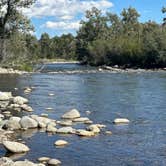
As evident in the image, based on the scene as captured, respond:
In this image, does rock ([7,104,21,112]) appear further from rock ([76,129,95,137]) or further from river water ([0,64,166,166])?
rock ([76,129,95,137])

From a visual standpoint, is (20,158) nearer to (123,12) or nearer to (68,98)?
(68,98)

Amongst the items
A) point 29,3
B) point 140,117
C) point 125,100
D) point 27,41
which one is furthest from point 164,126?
point 27,41

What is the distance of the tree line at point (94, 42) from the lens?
74062 mm

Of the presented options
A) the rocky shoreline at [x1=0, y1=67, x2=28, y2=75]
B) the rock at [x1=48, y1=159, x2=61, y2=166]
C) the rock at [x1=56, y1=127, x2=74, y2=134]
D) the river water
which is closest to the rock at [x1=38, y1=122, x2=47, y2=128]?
the river water

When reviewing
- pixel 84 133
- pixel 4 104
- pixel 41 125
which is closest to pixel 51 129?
pixel 41 125

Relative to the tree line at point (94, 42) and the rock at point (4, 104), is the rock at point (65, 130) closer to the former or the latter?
the rock at point (4, 104)

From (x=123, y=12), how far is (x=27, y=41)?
7528 centimetres

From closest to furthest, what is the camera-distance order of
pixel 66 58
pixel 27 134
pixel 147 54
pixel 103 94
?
pixel 27 134 → pixel 103 94 → pixel 147 54 → pixel 66 58

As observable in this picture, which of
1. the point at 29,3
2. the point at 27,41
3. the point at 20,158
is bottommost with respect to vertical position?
the point at 20,158

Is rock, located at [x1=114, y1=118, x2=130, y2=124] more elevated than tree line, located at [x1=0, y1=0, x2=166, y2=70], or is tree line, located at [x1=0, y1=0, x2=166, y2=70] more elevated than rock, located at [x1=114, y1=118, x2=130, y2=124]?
tree line, located at [x1=0, y1=0, x2=166, y2=70]

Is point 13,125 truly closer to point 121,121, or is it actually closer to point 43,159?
point 121,121

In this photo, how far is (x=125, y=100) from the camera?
36281 mm

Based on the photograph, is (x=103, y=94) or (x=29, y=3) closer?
(x=103, y=94)

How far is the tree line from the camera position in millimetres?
74062
